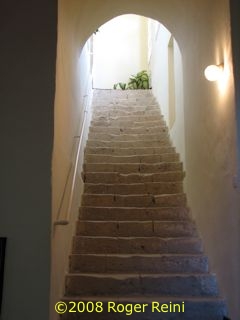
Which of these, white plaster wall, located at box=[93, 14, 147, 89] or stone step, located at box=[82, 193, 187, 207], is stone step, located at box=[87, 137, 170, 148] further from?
white plaster wall, located at box=[93, 14, 147, 89]

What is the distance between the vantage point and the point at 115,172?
5352 mm

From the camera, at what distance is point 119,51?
10.2m

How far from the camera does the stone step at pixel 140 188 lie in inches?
196

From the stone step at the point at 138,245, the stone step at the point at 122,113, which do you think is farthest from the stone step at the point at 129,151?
the stone step at the point at 138,245

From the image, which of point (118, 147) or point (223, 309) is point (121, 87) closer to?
point (118, 147)

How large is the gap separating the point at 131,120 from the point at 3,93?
166 inches

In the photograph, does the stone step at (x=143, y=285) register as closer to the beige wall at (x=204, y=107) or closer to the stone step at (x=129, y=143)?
the beige wall at (x=204, y=107)

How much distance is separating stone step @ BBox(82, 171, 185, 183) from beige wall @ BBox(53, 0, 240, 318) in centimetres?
38

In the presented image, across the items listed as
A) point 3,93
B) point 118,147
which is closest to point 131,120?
point 118,147

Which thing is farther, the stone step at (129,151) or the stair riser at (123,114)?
the stair riser at (123,114)

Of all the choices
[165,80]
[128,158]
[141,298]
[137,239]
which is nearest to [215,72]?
[137,239]

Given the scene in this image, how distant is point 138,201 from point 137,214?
0.89ft

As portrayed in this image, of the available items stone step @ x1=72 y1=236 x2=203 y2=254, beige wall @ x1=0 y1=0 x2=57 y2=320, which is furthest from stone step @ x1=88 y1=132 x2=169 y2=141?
beige wall @ x1=0 y1=0 x2=57 y2=320

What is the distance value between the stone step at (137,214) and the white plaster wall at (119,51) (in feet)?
19.3
